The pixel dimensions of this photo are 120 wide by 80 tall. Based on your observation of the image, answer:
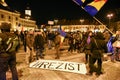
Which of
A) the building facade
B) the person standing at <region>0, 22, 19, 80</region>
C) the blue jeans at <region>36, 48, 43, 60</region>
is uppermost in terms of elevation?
the building facade

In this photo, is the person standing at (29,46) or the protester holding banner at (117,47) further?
the protester holding banner at (117,47)

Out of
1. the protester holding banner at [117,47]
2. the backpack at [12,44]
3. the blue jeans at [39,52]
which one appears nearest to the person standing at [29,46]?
the blue jeans at [39,52]

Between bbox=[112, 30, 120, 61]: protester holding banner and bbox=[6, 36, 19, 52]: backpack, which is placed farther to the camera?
bbox=[112, 30, 120, 61]: protester holding banner

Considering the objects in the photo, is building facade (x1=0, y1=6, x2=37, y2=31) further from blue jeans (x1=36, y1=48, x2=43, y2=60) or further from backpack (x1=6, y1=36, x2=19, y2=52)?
backpack (x1=6, y1=36, x2=19, y2=52)

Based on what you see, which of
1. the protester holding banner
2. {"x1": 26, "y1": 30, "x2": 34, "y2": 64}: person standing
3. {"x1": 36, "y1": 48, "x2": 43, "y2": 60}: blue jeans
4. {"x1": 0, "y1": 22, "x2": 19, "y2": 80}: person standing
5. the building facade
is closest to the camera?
{"x1": 0, "y1": 22, "x2": 19, "y2": 80}: person standing

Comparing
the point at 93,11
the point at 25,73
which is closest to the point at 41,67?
the point at 25,73

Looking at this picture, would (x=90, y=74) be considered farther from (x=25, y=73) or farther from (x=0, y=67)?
(x=0, y=67)

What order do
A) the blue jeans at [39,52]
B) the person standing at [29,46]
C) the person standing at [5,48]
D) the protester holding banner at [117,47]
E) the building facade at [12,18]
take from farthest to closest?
the building facade at [12,18]
the blue jeans at [39,52]
the protester holding banner at [117,47]
the person standing at [29,46]
the person standing at [5,48]

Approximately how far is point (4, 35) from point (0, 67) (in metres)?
0.89

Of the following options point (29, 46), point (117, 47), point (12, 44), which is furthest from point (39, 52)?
point (12, 44)

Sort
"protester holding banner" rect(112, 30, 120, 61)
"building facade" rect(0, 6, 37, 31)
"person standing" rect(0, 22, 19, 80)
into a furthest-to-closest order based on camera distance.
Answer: "building facade" rect(0, 6, 37, 31)
"protester holding banner" rect(112, 30, 120, 61)
"person standing" rect(0, 22, 19, 80)

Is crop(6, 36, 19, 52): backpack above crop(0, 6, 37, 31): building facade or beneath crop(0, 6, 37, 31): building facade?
beneath

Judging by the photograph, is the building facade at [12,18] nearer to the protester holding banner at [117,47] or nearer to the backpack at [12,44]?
the protester holding banner at [117,47]

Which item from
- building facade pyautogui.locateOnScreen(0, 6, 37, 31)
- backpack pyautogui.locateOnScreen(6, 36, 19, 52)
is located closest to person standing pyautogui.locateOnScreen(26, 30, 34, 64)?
backpack pyautogui.locateOnScreen(6, 36, 19, 52)
